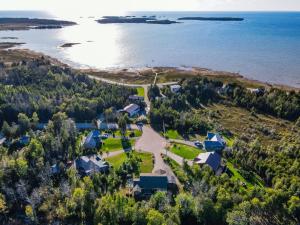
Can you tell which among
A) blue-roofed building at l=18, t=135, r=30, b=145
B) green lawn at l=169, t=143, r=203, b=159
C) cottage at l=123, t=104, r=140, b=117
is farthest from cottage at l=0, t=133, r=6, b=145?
green lawn at l=169, t=143, r=203, b=159

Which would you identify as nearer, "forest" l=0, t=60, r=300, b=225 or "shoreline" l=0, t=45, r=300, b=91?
"forest" l=0, t=60, r=300, b=225

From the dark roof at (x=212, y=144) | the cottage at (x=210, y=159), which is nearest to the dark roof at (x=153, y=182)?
the cottage at (x=210, y=159)

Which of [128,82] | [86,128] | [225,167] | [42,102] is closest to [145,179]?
[225,167]

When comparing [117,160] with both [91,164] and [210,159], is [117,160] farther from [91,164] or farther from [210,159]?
[210,159]

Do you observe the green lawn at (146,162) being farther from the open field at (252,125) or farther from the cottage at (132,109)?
the cottage at (132,109)

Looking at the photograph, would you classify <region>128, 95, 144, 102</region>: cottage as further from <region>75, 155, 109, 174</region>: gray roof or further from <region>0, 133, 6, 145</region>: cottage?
<region>0, 133, 6, 145</region>: cottage

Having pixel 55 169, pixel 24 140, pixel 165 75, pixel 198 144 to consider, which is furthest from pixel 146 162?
pixel 165 75
